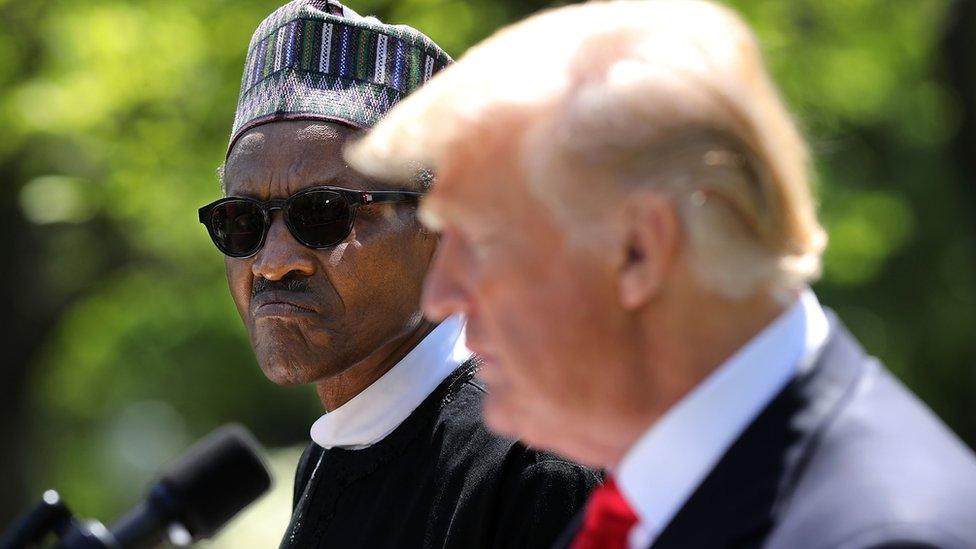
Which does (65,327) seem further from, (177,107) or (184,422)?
(184,422)

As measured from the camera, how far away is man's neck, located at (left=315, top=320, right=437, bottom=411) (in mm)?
2889

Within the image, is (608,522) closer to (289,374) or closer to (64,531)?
(64,531)

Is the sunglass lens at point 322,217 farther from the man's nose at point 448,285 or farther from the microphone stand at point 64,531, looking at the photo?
the microphone stand at point 64,531

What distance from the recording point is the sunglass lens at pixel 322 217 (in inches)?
111

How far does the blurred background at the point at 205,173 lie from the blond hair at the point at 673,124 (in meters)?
Answer: 7.04

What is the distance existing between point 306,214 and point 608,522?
1266 millimetres

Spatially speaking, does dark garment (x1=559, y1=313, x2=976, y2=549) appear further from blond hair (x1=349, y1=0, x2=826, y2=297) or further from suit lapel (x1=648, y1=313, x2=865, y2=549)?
blond hair (x1=349, y1=0, x2=826, y2=297)

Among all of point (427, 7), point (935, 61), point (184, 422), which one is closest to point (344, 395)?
point (427, 7)

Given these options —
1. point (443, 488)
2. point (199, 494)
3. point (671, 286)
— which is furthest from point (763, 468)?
point (443, 488)

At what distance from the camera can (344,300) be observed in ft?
9.29

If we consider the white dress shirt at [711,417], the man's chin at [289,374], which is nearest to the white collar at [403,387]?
the man's chin at [289,374]

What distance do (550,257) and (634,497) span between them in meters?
0.33

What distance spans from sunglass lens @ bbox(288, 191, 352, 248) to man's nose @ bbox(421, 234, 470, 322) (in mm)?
949

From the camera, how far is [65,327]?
42.0ft
